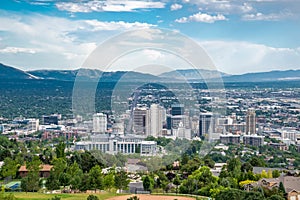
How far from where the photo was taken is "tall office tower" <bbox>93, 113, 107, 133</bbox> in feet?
34.5

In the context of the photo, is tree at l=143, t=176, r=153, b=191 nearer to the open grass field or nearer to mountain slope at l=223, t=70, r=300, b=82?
the open grass field

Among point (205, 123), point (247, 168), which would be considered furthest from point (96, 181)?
point (205, 123)

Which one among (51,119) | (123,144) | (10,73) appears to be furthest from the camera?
(10,73)

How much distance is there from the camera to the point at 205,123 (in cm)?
Answer: 1152

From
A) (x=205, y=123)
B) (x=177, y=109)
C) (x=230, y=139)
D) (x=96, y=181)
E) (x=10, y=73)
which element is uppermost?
(x=10, y=73)

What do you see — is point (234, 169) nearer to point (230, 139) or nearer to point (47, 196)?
point (47, 196)

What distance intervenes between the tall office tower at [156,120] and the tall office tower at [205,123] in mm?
1191

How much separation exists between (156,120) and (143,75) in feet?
2.69

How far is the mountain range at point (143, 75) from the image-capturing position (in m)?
9.33

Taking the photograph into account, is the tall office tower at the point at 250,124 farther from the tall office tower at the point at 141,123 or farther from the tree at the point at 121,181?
the tree at the point at 121,181

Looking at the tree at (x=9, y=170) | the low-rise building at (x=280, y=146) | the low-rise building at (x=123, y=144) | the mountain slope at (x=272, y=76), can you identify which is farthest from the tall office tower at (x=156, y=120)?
the mountain slope at (x=272, y=76)

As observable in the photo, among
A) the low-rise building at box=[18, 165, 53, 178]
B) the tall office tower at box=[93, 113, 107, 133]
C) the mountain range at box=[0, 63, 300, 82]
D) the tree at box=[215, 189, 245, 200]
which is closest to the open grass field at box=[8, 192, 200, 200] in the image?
the tree at box=[215, 189, 245, 200]

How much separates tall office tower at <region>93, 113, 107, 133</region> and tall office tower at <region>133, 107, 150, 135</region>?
0.77 m

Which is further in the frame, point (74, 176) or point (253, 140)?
point (253, 140)
